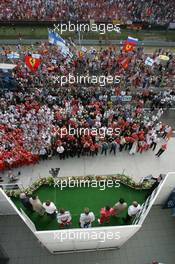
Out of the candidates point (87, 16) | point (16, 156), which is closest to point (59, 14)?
point (87, 16)

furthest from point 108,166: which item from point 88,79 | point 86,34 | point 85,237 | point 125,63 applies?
point 86,34

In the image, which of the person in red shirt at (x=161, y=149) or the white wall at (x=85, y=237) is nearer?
the white wall at (x=85, y=237)

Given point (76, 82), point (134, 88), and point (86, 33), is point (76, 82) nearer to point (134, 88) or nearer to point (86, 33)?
point (134, 88)

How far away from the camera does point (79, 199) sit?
1387 cm

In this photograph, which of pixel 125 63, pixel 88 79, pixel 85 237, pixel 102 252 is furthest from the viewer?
pixel 88 79

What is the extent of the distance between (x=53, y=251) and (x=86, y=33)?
76.8ft

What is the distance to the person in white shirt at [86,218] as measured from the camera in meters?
11.9

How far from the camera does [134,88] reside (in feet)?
74.0

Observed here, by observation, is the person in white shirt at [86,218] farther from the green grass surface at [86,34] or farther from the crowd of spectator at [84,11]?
the crowd of spectator at [84,11]

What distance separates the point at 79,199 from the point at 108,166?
4067mm

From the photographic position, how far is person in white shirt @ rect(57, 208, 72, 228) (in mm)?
12013

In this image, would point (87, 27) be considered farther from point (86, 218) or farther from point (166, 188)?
point (86, 218)

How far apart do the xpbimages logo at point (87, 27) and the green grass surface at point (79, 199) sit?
20.9 metres

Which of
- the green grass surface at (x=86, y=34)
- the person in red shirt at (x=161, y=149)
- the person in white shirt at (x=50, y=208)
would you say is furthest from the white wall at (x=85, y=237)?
the green grass surface at (x=86, y=34)
